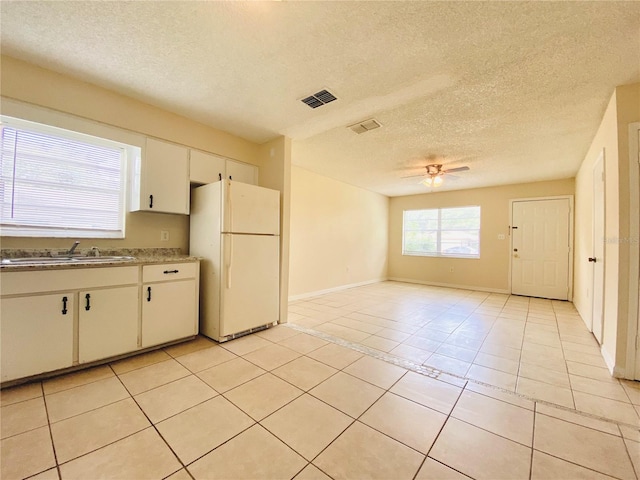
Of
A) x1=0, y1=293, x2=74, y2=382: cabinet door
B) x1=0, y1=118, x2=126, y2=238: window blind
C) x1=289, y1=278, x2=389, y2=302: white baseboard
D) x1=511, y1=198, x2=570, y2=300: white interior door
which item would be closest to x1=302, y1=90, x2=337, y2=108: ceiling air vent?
x1=0, y1=118, x2=126, y2=238: window blind

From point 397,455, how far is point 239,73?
9.66 feet

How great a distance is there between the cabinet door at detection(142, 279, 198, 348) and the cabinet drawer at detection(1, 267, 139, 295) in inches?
8.9

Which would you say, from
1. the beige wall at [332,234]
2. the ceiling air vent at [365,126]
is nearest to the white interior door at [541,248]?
the beige wall at [332,234]

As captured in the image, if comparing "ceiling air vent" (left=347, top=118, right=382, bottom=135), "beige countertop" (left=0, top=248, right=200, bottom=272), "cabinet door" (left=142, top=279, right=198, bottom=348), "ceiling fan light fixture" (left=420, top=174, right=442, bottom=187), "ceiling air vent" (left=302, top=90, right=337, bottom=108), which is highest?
"ceiling air vent" (left=302, top=90, right=337, bottom=108)

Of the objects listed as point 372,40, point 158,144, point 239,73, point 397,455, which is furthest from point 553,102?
point 158,144

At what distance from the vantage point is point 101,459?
1.31 metres

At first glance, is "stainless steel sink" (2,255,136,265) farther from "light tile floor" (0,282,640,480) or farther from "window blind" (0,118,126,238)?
"light tile floor" (0,282,640,480)

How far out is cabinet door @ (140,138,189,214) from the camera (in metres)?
2.80

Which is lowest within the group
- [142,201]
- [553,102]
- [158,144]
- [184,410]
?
[184,410]

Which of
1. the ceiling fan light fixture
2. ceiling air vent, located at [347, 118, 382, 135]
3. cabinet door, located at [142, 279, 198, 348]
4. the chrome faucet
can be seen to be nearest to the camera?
the chrome faucet

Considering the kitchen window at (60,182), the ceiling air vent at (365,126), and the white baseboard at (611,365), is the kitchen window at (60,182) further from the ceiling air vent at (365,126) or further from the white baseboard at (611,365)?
the white baseboard at (611,365)

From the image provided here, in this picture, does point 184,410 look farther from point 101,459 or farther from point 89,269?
point 89,269

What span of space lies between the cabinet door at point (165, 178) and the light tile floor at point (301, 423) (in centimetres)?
156

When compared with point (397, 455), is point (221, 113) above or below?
above
